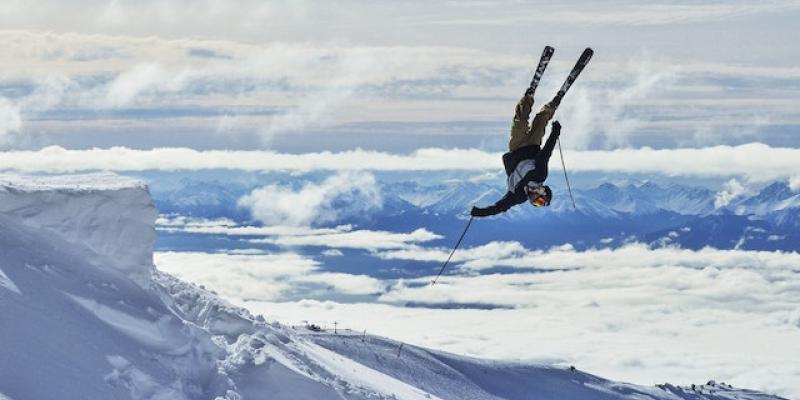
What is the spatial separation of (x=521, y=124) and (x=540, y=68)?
1.34m

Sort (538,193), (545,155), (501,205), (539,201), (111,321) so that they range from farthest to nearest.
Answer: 1. (111,321)
2. (501,205)
3. (545,155)
4. (539,201)
5. (538,193)

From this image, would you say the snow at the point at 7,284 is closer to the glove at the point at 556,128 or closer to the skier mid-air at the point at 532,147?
the skier mid-air at the point at 532,147

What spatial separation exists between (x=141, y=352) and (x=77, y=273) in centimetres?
350

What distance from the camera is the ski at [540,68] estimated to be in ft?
73.6

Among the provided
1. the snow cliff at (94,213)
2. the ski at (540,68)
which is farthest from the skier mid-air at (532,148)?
the snow cliff at (94,213)

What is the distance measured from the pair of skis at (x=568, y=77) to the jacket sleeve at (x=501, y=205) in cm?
232

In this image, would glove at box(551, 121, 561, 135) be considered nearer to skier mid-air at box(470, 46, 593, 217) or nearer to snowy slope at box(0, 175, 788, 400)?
skier mid-air at box(470, 46, 593, 217)

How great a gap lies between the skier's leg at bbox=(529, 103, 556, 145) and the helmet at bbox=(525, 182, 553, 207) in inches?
47.5

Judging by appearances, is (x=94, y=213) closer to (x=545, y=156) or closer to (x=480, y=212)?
(x=480, y=212)

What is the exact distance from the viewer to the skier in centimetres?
2227

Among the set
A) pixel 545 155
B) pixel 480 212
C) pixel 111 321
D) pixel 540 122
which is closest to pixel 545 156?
pixel 545 155

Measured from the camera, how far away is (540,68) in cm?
2261

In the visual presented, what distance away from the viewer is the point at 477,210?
955 inches

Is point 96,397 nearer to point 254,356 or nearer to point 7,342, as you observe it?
point 7,342
